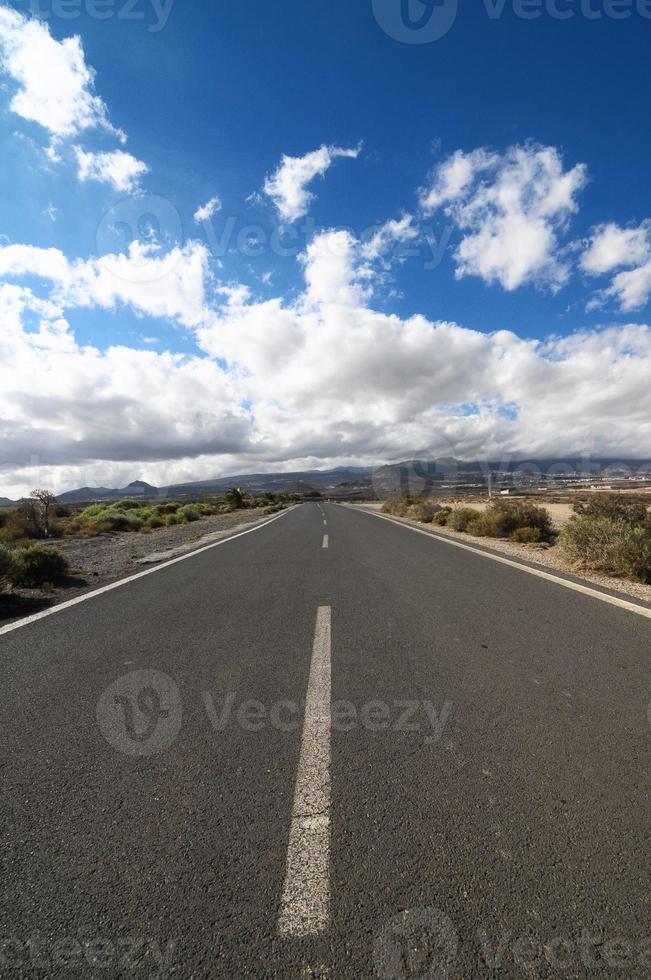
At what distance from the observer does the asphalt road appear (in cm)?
159

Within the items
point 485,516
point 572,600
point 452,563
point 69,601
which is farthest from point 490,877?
point 485,516

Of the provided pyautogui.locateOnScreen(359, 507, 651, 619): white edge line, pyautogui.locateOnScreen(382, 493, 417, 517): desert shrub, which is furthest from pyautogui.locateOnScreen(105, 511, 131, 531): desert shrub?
pyautogui.locateOnScreen(359, 507, 651, 619): white edge line

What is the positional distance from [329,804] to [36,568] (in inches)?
307

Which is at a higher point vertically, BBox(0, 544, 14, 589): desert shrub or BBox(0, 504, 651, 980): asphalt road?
BBox(0, 544, 14, 589): desert shrub

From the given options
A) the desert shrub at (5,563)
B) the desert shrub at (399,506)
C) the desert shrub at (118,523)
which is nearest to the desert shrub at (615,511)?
the desert shrub at (5,563)

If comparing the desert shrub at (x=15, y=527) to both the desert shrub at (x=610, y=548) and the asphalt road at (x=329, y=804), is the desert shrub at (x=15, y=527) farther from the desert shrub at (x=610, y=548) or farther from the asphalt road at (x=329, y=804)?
the desert shrub at (x=610, y=548)

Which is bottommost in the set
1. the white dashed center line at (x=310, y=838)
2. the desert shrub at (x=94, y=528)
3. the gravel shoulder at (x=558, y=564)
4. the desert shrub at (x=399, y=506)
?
the desert shrub at (x=399, y=506)

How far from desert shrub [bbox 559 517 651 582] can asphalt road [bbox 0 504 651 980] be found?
313cm

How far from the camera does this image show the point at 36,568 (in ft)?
26.4

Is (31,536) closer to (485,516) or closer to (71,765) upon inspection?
(485,516)

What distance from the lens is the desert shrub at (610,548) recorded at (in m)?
7.46

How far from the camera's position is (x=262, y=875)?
6.04 ft

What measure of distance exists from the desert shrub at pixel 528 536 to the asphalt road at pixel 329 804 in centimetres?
888

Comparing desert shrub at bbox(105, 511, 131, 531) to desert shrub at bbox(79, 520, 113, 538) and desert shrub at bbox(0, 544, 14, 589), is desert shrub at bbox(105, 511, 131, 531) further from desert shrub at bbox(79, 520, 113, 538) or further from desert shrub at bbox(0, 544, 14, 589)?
desert shrub at bbox(0, 544, 14, 589)
